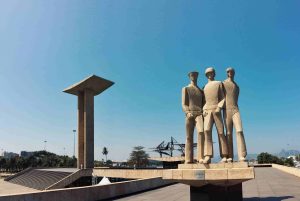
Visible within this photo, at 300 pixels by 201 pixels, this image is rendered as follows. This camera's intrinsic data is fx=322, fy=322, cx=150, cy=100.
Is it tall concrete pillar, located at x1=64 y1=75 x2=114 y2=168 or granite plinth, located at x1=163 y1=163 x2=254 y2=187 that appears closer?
granite plinth, located at x1=163 y1=163 x2=254 y2=187

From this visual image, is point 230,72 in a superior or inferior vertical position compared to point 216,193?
superior

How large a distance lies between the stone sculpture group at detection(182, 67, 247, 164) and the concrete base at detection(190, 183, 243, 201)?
34.9 inches

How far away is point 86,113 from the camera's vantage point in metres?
42.3

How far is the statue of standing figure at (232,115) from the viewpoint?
9836 millimetres

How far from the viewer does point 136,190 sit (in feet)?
52.3

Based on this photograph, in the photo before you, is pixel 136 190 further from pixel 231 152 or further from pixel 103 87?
pixel 103 87

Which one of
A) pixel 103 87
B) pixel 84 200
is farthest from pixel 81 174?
pixel 84 200

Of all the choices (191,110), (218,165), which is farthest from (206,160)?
(191,110)

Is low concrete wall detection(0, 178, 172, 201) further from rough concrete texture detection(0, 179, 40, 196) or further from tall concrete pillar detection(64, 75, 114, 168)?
tall concrete pillar detection(64, 75, 114, 168)

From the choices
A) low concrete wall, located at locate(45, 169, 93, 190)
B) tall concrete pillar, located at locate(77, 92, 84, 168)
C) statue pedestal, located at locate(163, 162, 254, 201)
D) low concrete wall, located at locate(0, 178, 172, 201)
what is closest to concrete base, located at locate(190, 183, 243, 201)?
statue pedestal, located at locate(163, 162, 254, 201)

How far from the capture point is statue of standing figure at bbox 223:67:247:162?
32.3 ft

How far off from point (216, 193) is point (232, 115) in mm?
2480

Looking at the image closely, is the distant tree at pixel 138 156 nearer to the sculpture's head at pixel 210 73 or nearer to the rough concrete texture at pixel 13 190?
the rough concrete texture at pixel 13 190

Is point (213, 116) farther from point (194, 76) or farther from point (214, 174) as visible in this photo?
point (214, 174)
